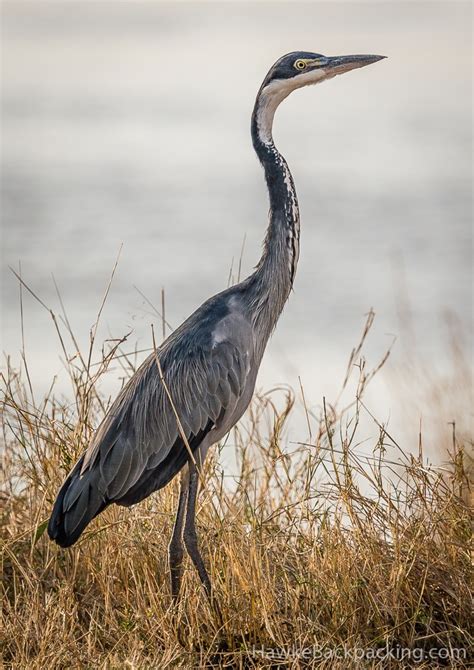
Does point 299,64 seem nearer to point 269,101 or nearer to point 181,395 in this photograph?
point 269,101

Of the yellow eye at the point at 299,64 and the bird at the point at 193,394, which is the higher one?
the yellow eye at the point at 299,64

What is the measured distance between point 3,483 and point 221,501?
1088mm

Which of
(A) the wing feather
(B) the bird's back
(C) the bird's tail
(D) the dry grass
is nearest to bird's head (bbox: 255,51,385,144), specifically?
(B) the bird's back

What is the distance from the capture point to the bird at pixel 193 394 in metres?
5.09

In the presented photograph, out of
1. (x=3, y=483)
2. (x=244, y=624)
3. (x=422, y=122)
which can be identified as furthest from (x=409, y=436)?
(x=422, y=122)

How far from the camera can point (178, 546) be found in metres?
5.15

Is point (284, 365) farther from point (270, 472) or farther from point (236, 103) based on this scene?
point (236, 103)

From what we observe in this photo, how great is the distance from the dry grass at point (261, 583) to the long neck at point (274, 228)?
0.61 m

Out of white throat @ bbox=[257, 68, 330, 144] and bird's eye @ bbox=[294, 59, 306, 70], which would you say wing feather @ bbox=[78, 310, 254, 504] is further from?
bird's eye @ bbox=[294, 59, 306, 70]

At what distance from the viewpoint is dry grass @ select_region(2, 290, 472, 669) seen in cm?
448

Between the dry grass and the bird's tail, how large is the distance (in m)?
0.12

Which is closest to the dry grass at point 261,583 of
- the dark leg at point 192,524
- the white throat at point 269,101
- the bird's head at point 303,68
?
the dark leg at point 192,524

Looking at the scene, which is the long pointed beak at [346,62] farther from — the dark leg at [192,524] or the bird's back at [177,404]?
the dark leg at [192,524]

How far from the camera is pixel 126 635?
4660mm
